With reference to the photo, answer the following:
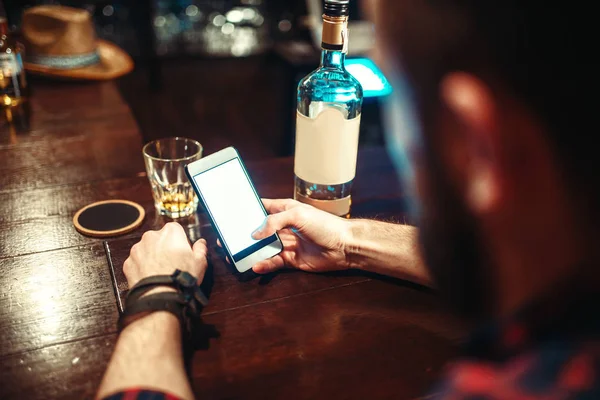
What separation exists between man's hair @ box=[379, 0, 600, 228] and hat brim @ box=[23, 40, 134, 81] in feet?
5.30

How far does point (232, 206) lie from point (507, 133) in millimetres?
602

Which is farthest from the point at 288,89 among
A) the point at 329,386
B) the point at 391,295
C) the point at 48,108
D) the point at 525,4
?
the point at 525,4

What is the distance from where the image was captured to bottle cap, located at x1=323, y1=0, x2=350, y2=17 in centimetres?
92

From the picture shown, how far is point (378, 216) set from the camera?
1.15 meters

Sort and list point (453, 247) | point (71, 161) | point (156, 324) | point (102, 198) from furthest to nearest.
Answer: point (71, 161) → point (102, 198) → point (156, 324) → point (453, 247)

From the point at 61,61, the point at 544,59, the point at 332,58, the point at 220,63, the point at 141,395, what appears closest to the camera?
the point at 544,59

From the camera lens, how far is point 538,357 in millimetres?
493

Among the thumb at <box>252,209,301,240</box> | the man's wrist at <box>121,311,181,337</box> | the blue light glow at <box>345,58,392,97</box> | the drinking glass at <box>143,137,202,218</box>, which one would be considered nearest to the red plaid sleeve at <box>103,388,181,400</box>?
the man's wrist at <box>121,311,181,337</box>

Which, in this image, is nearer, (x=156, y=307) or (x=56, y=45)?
(x=156, y=307)

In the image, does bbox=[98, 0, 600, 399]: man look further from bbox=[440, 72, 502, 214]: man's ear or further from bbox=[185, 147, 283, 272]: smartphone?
bbox=[185, 147, 283, 272]: smartphone

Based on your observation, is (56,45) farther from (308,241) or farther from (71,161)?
(308,241)

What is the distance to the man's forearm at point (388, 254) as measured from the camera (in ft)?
3.13

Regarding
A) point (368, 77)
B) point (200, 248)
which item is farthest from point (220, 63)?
point (200, 248)

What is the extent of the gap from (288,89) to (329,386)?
87.8 inches
